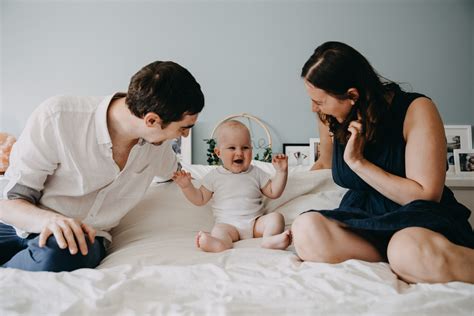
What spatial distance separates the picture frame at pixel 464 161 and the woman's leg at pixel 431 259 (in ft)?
6.33

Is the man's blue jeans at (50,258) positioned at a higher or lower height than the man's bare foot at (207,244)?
higher

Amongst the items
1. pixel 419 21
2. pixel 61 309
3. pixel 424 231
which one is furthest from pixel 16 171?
pixel 419 21

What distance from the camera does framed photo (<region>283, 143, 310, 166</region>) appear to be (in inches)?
118

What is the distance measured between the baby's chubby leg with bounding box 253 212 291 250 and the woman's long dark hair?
390 millimetres

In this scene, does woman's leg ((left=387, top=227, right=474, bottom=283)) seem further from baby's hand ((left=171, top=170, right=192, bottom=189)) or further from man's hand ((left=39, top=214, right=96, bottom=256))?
baby's hand ((left=171, top=170, right=192, bottom=189))

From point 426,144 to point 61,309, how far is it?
97cm

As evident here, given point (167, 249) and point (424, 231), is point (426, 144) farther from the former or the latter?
point (167, 249)

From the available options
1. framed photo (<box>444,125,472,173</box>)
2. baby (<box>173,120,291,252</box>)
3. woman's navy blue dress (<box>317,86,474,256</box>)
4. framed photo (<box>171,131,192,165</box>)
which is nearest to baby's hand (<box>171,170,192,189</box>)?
baby (<box>173,120,291,252</box>)

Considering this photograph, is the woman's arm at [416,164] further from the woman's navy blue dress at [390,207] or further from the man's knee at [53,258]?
the man's knee at [53,258]

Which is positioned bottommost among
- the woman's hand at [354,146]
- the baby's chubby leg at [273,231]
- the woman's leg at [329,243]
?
the baby's chubby leg at [273,231]

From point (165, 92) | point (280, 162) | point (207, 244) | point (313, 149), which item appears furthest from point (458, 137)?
point (165, 92)

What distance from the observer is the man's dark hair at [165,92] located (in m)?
1.16

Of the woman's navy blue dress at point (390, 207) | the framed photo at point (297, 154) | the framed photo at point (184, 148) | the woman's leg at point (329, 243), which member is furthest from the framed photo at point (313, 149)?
the woman's leg at point (329, 243)

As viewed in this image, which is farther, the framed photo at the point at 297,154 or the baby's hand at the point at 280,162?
the framed photo at the point at 297,154
